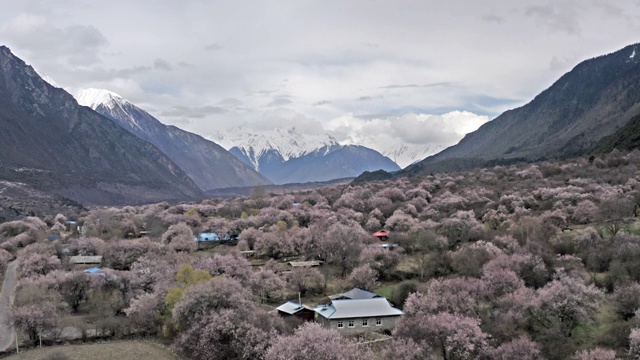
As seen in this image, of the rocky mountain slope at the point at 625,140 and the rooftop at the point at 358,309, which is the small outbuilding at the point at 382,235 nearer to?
the rooftop at the point at 358,309

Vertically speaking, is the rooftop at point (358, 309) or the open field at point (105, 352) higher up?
the rooftop at point (358, 309)

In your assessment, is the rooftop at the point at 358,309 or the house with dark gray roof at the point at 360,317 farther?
the rooftop at the point at 358,309

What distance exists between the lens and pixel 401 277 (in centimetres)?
5503

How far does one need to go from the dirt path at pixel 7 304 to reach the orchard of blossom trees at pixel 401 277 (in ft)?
5.48

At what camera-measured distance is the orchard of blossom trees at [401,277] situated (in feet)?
97.9

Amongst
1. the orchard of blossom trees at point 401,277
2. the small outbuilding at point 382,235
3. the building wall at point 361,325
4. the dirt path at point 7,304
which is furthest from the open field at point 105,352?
the small outbuilding at point 382,235

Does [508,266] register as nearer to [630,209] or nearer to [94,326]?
[630,209]

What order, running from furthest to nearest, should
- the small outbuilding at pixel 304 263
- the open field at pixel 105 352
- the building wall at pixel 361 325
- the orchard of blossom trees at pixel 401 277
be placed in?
the small outbuilding at pixel 304 263 < the building wall at pixel 361 325 < the open field at pixel 105 352 < the orchard of blossom trees at pixel 401 277

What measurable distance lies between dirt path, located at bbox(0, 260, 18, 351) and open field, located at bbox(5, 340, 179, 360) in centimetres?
366

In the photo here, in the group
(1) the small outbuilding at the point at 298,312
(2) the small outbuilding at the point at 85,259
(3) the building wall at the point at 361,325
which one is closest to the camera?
(3) the building wall at the point at 361,325

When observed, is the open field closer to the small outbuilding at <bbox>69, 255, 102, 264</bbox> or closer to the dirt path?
the dirt path

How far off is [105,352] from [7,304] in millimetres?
21063

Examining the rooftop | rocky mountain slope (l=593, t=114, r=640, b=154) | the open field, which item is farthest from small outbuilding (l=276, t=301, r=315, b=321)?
rocky mountain slope (l=593, t=114, r=640, b=154)

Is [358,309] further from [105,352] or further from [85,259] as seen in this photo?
[85,259]
